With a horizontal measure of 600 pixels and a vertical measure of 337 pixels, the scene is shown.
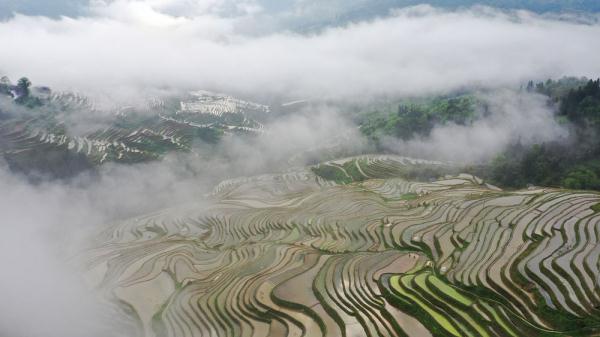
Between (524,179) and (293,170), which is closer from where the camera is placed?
(524,179)

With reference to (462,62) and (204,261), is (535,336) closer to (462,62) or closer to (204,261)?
(204,261)

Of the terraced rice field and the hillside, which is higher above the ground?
the hillside

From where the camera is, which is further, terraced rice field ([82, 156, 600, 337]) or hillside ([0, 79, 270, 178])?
hillside ([0, 79, 270, 178])

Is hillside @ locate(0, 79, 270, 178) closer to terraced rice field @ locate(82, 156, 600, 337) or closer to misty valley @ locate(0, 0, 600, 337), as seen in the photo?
misty valley @ locate(0, 0, 600, 337)

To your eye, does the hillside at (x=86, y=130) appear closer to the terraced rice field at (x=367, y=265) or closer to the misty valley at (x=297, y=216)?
the misty valley at (x=297, y=216)

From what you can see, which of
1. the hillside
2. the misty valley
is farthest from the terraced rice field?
the hillside

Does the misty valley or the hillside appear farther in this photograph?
the hillside

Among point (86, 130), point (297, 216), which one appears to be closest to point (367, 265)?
point (297, 216)

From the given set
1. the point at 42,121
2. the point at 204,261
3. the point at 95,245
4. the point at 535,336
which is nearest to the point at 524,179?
the point at 535,336

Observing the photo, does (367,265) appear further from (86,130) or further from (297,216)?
(86,130)
